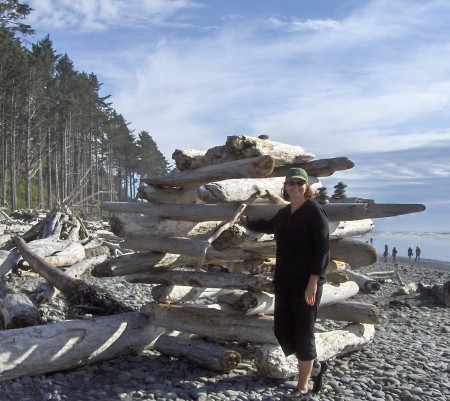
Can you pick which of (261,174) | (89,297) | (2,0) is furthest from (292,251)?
(2,0)

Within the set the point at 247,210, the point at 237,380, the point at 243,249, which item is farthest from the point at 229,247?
the point at 237,380

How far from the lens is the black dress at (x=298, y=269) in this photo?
5016mm

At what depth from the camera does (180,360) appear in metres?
6.39

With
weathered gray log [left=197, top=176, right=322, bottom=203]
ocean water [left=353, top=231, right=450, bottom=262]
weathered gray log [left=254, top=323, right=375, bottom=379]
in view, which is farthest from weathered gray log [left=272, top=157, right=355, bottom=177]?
ocean water [left=353, top=231, right=450, bottom=262]

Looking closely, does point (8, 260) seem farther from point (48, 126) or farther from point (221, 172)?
point (48, 126)

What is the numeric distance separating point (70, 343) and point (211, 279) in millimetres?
1726

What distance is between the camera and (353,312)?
7254 millimetres

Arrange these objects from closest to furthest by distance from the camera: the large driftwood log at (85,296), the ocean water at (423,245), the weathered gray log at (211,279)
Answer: the weathered gray log at (211,279) < the large driftwood log at (85,296) < the ocean water at (423,245)

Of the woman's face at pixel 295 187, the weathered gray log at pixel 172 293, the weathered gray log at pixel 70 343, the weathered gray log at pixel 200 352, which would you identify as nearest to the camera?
the woman's face at pixel 295 187

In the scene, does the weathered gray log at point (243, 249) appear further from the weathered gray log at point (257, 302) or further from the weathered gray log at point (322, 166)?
the weathered gray log at point (322, 166)

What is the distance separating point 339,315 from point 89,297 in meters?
3.64

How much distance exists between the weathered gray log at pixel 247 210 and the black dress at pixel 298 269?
25.0 inches

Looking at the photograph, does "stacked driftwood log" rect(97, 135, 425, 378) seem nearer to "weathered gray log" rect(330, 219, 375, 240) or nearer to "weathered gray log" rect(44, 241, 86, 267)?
"weathered gray log" rect(330, 219, 375, 240)

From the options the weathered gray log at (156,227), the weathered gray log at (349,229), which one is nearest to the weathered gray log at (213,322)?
the weathered gray log at (156,227)
